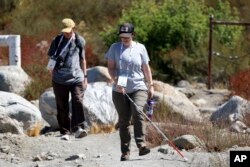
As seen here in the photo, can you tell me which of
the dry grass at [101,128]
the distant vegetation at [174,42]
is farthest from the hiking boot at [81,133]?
the distant vegetation at [174,42]

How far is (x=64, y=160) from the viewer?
1057cm

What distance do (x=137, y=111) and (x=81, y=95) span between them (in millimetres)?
2753

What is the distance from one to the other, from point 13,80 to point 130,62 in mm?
6858

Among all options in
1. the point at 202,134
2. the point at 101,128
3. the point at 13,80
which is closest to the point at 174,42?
the point at 13,80

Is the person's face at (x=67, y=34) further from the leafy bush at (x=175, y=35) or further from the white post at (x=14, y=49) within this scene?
the leafy bush at (x=175, y=35)

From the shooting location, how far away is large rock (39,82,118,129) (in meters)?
13.3

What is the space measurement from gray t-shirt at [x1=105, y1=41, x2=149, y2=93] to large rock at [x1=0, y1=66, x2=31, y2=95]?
255 inches

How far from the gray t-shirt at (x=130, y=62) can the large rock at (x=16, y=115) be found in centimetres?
325

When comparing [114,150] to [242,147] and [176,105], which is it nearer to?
[242,147]

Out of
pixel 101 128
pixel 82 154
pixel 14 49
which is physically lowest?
pixel 101 128

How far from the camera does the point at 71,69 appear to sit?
12289 mm

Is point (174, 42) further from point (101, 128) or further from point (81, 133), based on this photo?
point (81, 133)

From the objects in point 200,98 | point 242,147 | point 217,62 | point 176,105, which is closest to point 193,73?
point 217,62

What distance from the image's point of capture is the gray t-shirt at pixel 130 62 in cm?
990
